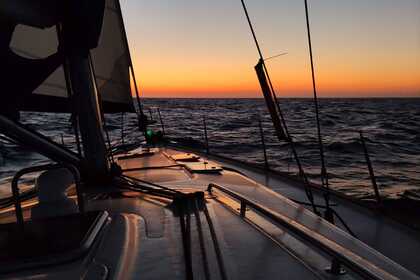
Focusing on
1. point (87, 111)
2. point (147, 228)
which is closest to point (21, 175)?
point (147, 228)

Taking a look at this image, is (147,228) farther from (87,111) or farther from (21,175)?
(87,111)

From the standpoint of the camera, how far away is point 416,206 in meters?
7.41

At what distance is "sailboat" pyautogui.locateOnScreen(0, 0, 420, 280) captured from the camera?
6.57 feet

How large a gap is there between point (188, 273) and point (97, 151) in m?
2.16

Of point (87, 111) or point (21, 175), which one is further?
point (87, 111)

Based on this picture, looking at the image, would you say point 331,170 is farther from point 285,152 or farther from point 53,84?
point 53,84

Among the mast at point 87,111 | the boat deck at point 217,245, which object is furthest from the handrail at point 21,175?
the mast at point 87,111

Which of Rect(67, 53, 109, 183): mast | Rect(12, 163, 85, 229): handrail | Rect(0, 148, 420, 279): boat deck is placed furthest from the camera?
Rect(67, 53, 109, 183): mast

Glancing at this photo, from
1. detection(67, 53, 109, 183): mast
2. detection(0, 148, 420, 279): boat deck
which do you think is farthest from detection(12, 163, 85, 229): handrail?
detection(67, 53, 109, 183): mast

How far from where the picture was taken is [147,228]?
2729mm

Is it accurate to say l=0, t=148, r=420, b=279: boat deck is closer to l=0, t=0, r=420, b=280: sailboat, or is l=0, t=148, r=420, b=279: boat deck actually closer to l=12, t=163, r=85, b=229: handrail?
l=0, t=0, r=420, b=280: sailboat

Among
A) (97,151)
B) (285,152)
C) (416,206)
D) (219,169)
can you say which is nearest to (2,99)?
(97,151)

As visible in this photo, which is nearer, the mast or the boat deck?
the boat deck

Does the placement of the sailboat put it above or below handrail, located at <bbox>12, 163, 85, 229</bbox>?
below
